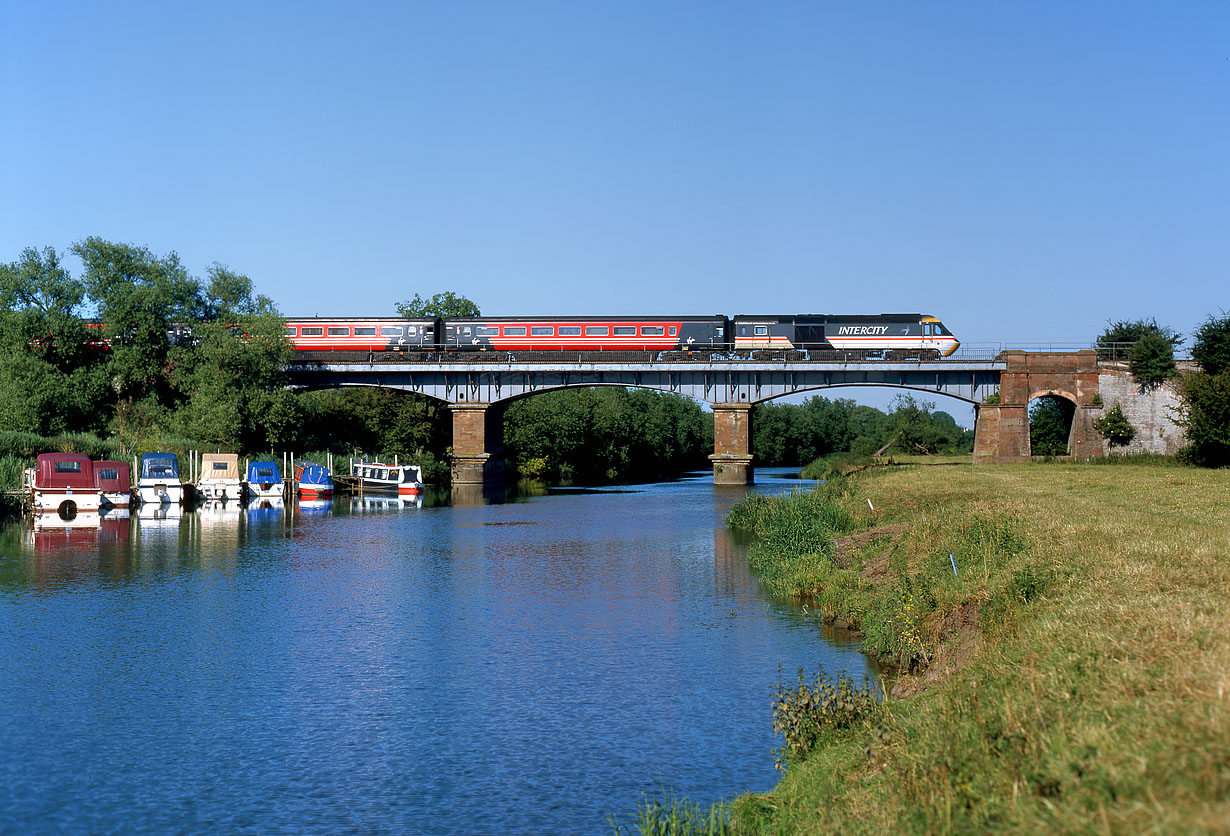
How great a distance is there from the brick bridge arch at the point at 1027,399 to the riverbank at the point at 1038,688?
60206mm

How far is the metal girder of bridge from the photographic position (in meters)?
87.4

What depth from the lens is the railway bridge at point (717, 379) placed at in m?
85.6

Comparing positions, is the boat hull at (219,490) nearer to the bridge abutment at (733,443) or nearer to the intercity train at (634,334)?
the intercity train at (634,334)

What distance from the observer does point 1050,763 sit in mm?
8867

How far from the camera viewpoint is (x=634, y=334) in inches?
3632

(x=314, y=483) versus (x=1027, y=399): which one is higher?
(x=1027, y=399)

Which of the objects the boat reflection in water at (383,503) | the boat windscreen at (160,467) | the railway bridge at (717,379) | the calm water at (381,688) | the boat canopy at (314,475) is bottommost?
the calm water at (381,688)

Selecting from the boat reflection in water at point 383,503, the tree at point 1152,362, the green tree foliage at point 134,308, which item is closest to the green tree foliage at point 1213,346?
the tree at point 1152,362

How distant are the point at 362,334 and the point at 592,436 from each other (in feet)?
105

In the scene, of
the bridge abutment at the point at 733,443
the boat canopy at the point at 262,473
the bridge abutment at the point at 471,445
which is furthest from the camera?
the bridge abutment at the point at 471,445

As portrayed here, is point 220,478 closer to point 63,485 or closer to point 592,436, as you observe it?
point 63,485

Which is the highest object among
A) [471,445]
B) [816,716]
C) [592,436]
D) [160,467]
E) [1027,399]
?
[1027,399]

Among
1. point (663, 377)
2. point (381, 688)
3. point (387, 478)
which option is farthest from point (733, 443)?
point (381, 688)

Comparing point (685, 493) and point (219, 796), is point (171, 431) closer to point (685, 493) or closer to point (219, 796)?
point (685, 493)
